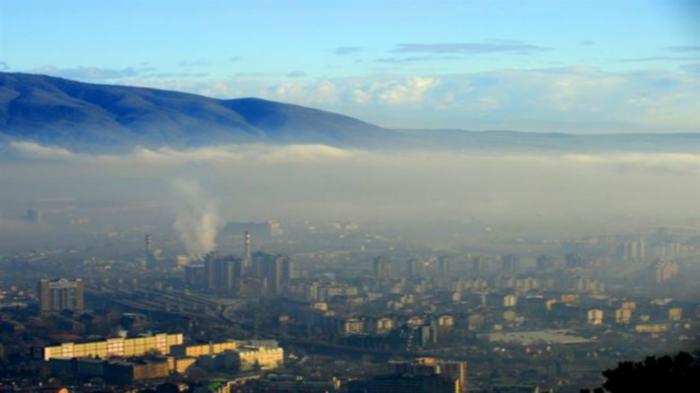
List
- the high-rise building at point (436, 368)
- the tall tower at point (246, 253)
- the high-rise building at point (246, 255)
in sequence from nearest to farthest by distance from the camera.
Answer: the high-rise building at point (436, 368) → the high-rise building at point (246, 255) → the tall tower at point (246, 253)

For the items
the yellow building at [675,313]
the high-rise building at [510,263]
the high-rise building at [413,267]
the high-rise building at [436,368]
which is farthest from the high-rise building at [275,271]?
the high-rise building at [436,368]

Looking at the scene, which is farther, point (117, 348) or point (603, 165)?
point (603, 165)

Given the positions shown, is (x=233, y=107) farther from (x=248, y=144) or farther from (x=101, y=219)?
(x=101, y=219)

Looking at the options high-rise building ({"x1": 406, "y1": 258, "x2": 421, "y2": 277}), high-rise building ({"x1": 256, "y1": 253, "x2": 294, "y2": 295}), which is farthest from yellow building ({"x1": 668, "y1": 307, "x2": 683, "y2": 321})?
high-rise building ({"x1": 406, "y1": 258, "x2": 421, "y2": 277})

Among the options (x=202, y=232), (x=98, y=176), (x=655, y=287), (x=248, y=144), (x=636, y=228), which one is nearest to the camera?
(x=655, y=287)

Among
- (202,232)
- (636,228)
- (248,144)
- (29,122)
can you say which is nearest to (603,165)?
(636,228)

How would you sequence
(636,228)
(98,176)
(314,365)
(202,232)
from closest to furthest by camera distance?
(314,365), (636,228), (202,232), (98,176)

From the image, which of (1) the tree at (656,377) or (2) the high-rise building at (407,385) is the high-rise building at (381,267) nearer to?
(2) the high-rise building at (407,385)
